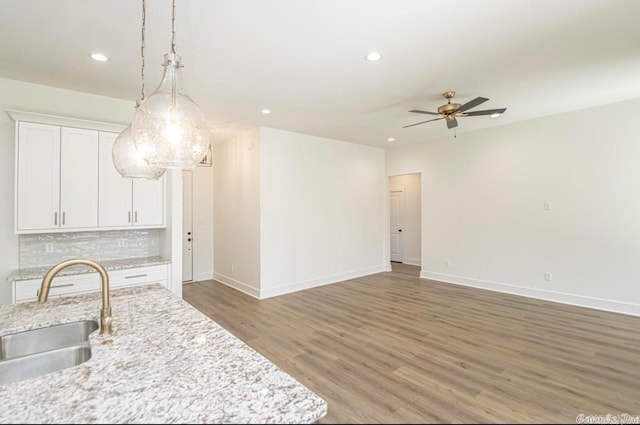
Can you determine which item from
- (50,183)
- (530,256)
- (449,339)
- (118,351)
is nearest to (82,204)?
(50,183)

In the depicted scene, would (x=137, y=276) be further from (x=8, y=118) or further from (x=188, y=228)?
(x=188, y=228)

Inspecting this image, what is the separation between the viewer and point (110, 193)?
338 centimetres

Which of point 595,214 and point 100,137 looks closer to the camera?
point 100,137

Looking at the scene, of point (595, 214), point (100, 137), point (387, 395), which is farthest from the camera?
point (595, 214)

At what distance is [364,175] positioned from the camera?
672cm

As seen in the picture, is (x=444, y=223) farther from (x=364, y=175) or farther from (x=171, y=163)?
(x=171, y=163)

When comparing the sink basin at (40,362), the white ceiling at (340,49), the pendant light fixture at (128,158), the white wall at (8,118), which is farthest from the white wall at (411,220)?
the sink basin at (40,362)

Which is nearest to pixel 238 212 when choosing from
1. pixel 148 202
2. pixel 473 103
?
pixel 148 202

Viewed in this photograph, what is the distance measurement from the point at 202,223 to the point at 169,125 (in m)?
5.15

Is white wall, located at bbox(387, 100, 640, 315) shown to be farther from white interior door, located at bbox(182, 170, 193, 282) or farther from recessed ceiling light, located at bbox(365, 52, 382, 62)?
white interior door, located at bbox(182, 170, 193, 282)

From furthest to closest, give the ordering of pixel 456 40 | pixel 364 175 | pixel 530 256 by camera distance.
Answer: pixel 364 175 < pixel 530 256 < pixel 456 40

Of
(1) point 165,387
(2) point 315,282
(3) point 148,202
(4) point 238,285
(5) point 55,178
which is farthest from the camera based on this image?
(2) point 315,282

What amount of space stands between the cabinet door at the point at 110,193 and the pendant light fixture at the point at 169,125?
7.27 feet

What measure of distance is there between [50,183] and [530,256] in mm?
6479
